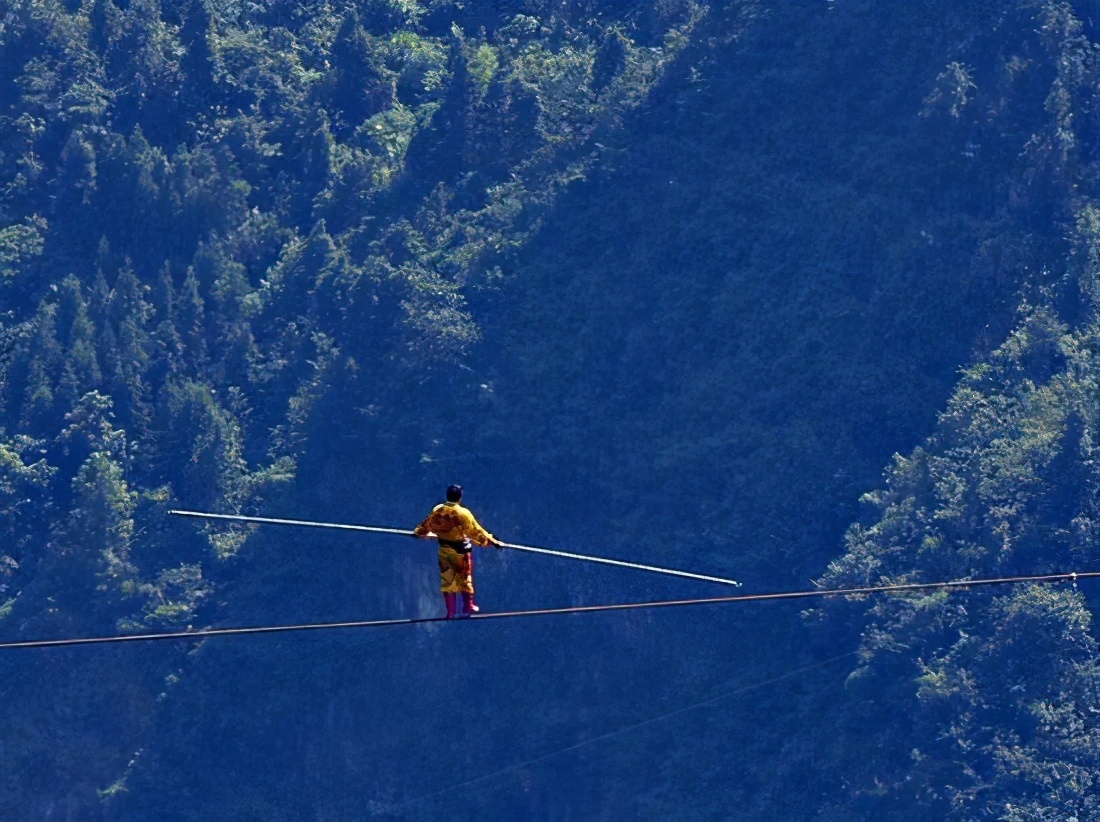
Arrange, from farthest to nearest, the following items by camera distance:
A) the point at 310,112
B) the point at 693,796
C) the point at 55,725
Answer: the point at 310,112 < the point at 55,725 < the point at 693,796

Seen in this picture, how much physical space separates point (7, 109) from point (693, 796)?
20162 millimetres

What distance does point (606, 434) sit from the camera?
1722 inches

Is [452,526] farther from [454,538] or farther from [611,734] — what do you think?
[611,734]

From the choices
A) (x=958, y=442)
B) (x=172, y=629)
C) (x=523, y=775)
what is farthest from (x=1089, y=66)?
(x=172, y=629)

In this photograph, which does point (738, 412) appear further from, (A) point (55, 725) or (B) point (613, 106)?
(A) point (55, 725)

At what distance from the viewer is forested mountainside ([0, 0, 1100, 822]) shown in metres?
40.8

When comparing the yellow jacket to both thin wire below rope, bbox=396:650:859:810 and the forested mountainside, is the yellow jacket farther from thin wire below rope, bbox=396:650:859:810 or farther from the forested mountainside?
thin wire below rope, bbox=396:650:859:810

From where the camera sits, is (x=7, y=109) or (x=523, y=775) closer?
(x=523, y=775)

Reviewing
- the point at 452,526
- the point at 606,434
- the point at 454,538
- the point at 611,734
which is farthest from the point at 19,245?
the point at 452,526

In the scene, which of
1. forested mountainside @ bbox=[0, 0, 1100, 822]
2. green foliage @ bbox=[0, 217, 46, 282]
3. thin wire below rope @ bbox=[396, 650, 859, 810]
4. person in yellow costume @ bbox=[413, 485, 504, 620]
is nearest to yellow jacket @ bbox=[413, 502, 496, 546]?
person in yellow costume @ bbox=[413, 485, 504, 620]

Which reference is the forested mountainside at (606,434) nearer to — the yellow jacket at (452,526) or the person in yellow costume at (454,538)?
the person in yellow costume at (454,538)

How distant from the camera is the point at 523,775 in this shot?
41906 mm

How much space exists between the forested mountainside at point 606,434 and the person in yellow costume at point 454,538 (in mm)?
20646

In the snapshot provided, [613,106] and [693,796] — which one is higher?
[613,106]
